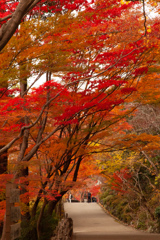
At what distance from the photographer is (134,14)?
9367 millimetres

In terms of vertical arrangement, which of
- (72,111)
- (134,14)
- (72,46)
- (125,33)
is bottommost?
(72,111)

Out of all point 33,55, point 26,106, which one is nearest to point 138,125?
point 26,106

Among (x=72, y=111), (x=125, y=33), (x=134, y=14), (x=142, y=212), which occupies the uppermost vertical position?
(x=134, y=14)

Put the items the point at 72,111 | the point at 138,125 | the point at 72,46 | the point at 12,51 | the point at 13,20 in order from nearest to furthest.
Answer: the point at 13,20
the point at 12,51
the point at 72,46
the point at 72,111
the point at 138,125

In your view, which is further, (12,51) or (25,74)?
(25,74)

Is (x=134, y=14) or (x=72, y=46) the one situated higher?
(x=134, y=14)

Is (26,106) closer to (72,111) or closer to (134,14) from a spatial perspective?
(72,111)

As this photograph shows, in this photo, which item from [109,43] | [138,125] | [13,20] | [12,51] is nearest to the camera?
[13,20]

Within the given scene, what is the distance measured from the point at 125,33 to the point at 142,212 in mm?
11151

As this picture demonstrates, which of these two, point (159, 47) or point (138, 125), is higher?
point (159, 47)

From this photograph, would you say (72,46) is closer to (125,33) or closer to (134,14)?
(125,33)

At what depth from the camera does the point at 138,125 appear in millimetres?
17125

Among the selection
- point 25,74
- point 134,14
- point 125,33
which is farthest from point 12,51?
point 134,14

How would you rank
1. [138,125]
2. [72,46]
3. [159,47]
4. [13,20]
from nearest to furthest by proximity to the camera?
[13,20]
[72,46]
[159,47]
[138,125]
